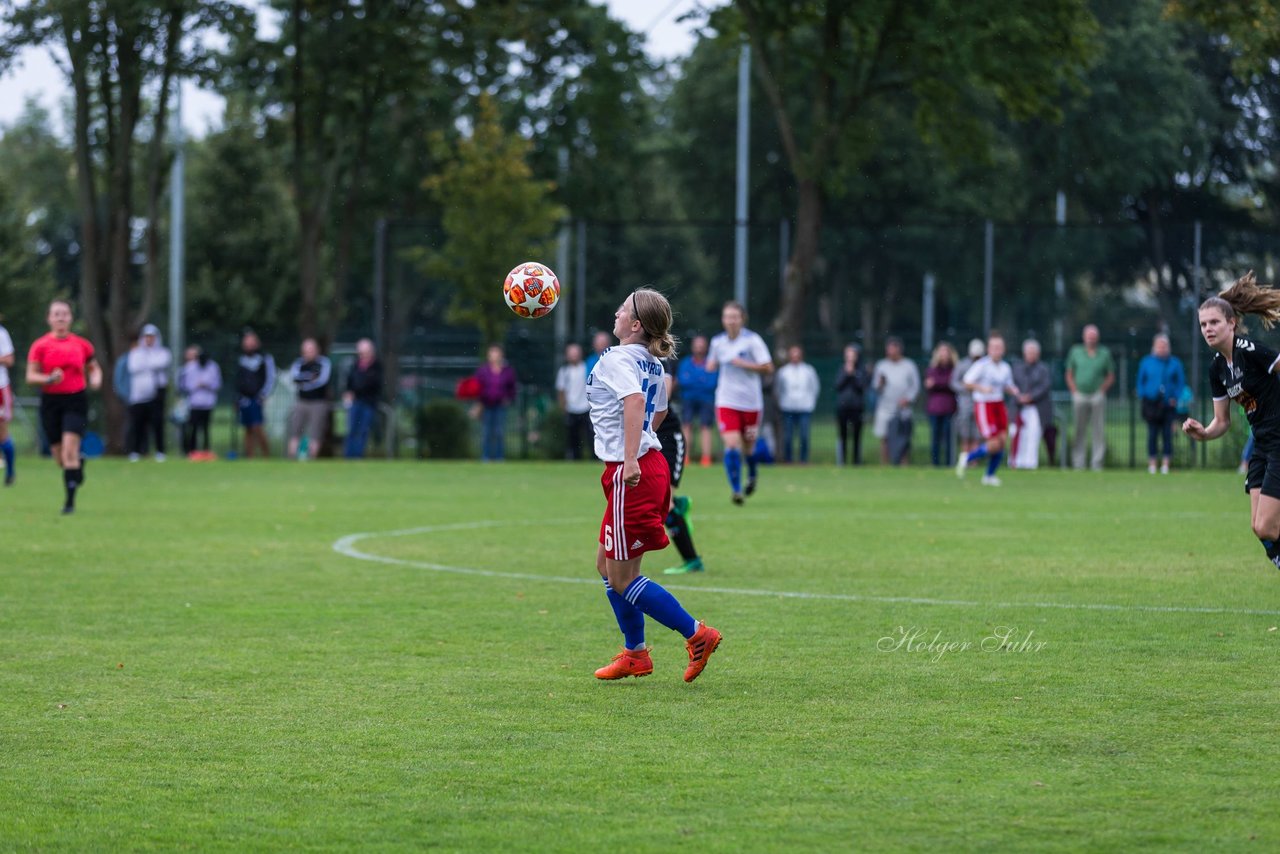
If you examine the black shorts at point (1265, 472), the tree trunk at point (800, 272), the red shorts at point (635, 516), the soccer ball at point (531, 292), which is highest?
the tree trunk at point (800, 272)

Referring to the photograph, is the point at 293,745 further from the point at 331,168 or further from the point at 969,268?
the point at 969,268

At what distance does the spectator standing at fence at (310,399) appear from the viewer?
30.2 metres

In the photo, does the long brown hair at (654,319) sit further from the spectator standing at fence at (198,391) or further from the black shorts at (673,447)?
the spectator standing at fence at (198,391)

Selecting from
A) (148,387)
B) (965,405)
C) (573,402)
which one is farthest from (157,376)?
(965,405)

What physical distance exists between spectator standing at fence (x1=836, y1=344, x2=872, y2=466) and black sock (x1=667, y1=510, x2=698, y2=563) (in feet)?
52.5

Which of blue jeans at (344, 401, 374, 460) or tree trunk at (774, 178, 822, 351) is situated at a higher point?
tree trunk at (774, 178, 822, 351)

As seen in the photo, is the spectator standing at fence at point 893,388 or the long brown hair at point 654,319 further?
the spectator standing at fence at point 893,388

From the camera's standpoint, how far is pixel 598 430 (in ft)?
26.5

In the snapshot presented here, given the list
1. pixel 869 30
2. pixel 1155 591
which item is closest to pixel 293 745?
pixel 1155 591

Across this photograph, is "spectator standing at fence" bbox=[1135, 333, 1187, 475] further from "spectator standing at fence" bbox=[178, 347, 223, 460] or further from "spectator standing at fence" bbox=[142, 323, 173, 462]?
"spectator standing at fence" bbox=[142, 323, 173, 462]

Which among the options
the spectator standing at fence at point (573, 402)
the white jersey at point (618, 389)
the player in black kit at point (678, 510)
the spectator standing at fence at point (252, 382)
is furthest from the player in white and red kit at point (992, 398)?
the white jersey at point (618, 389)

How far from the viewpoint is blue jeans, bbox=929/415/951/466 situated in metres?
28.4

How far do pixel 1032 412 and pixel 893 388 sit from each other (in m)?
2.42

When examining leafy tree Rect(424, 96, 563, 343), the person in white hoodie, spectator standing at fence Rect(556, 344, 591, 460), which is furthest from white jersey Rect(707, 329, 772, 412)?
leafy tree Rect(424, 96, 563, 343)
